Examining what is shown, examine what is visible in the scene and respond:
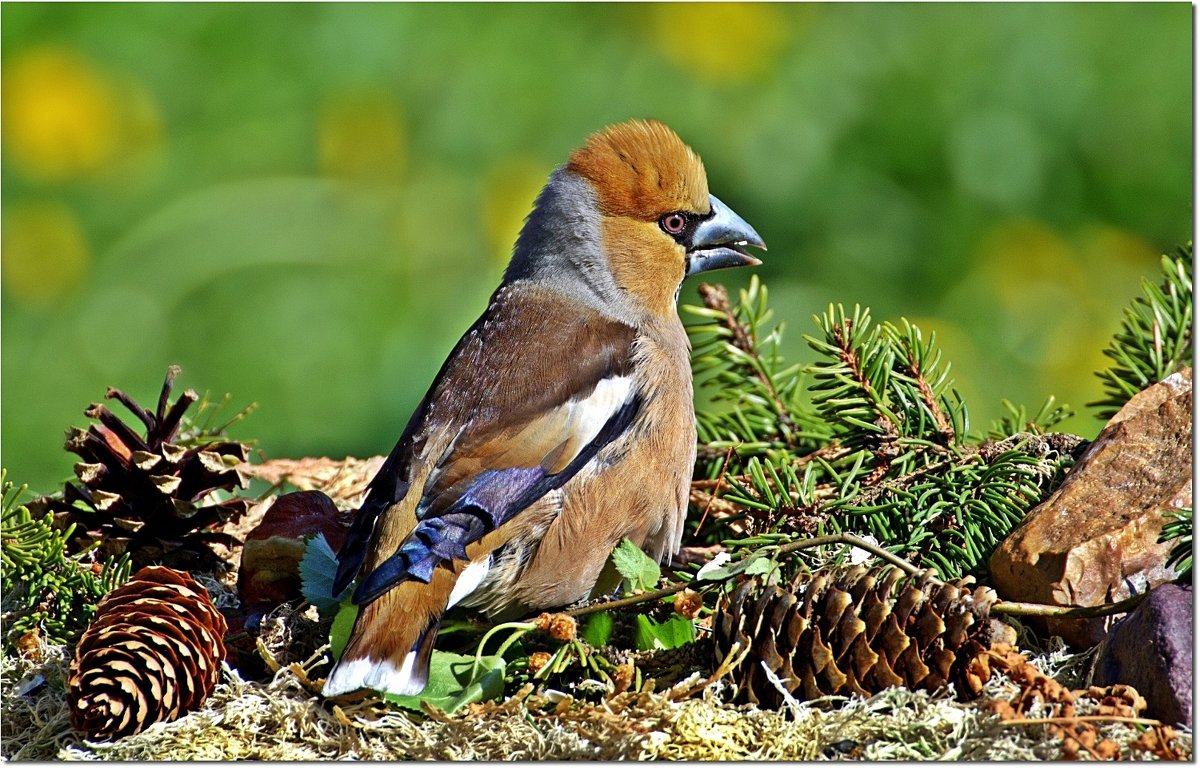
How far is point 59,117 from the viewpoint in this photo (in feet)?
19.5

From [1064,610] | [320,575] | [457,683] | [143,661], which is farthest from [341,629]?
[1064,610]

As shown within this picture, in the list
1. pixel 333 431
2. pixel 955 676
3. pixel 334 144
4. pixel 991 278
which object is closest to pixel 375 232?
pixel 334 144

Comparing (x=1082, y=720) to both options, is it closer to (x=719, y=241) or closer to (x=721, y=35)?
(x=719, y=241)

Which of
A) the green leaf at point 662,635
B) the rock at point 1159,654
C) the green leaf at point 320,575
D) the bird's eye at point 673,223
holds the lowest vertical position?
the rock at point 1159,654

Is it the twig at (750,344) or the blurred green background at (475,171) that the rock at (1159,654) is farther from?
the blurred green background at (475,171)

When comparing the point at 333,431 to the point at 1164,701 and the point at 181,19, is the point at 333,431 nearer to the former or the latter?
the point at 181,19

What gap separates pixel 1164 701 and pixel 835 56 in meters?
4.09

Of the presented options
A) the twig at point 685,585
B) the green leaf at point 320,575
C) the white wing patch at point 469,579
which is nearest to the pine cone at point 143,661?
the green leaf at point 320,575

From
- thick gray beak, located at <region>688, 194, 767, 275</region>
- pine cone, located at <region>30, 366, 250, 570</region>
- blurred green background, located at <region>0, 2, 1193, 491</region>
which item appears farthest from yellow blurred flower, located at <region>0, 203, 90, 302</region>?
thick gray beak, located at <region>688, 194, 767, 275</region>

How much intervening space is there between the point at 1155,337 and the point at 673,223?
1467 mm

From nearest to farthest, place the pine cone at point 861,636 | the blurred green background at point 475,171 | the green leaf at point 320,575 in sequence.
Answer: the pine cone at point 861,636, the green leaf at point 320,575, the blurred green background at point 475,171

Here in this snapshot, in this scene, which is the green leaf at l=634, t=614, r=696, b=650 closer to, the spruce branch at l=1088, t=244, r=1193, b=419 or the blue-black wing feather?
the blue-black wing feather

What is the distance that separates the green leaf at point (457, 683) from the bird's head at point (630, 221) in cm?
139

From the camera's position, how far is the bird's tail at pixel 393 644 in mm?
2768
